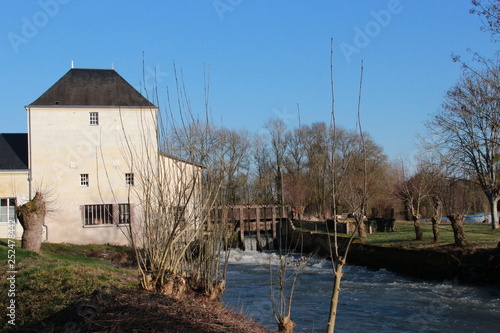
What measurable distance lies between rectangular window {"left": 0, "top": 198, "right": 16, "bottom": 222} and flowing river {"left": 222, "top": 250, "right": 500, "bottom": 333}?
585 inches

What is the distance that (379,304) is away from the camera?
1283cm

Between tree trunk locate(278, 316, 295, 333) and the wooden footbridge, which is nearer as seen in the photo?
tree trunk locate(278, 316, 295, 333)

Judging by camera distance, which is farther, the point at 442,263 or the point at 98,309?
the point at 442,263

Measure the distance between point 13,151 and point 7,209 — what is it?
408 centimetres

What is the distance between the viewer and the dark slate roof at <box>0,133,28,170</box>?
2681 centimetres

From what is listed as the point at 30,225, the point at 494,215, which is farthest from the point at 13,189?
the point at 494,215

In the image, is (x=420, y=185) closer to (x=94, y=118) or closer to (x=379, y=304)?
(x=379, y=304)

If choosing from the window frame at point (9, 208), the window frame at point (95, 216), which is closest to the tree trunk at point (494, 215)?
the window frame at point (95, 216)

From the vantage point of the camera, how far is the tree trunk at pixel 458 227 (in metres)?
14.9

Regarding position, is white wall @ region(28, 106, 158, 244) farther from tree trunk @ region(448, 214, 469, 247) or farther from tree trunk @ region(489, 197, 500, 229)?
tree trunk @ region(489, 197, 500, 229)

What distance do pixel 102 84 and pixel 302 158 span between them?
22.2 meters

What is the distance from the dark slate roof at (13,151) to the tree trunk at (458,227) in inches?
882

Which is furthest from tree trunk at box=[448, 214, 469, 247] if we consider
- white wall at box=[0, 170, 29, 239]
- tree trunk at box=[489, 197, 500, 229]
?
white wall at box=[0, 170, 29, 239]

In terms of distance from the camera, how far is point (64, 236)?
26250 millimetres
